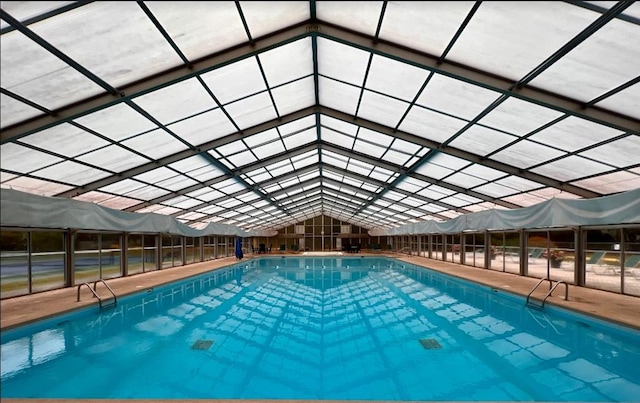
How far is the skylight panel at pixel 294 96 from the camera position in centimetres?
→ 770

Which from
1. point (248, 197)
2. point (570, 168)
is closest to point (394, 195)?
point (248, 197)

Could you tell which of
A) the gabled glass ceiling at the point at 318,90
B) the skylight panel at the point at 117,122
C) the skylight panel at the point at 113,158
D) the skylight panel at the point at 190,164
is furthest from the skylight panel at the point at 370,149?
the skylight panel at the point at 117,122

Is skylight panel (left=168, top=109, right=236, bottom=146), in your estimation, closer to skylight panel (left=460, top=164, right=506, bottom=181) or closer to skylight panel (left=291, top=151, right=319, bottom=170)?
skylight panel (left=291, top=151, right=319, bottom=170)

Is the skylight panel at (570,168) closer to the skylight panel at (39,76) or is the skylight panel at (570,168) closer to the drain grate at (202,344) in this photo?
the drain grate at (202,344)

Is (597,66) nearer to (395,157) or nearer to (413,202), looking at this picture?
(395,157)

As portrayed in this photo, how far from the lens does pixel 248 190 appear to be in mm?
15555

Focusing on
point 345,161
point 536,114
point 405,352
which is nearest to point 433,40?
point 536,114

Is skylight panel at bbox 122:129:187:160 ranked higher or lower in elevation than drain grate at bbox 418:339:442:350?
higher

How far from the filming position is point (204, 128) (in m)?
8.07

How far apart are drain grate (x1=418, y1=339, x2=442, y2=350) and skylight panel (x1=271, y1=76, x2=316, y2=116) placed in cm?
518

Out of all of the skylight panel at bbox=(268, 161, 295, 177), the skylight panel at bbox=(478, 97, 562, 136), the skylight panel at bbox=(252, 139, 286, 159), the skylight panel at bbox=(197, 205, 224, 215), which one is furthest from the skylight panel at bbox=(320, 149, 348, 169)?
the skylight panel at bbox=(478, 97, 562, 136)

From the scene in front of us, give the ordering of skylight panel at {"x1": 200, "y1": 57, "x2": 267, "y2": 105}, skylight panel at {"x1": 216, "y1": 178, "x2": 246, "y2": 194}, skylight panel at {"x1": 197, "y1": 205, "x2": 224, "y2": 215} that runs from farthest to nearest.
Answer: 1. skylight panel at {"x1": 197, "y1": 205, "x2": 224, "y2": 215}
2. skylight panel at {"x1": 216, "y1": 178, "x2": 246, "y2": 194}
3. skylight panel at {"x1": 200, "y1": 57, "x2": 267, "y2": 105}

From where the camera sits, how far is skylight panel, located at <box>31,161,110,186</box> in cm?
731

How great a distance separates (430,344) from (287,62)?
5128mm
